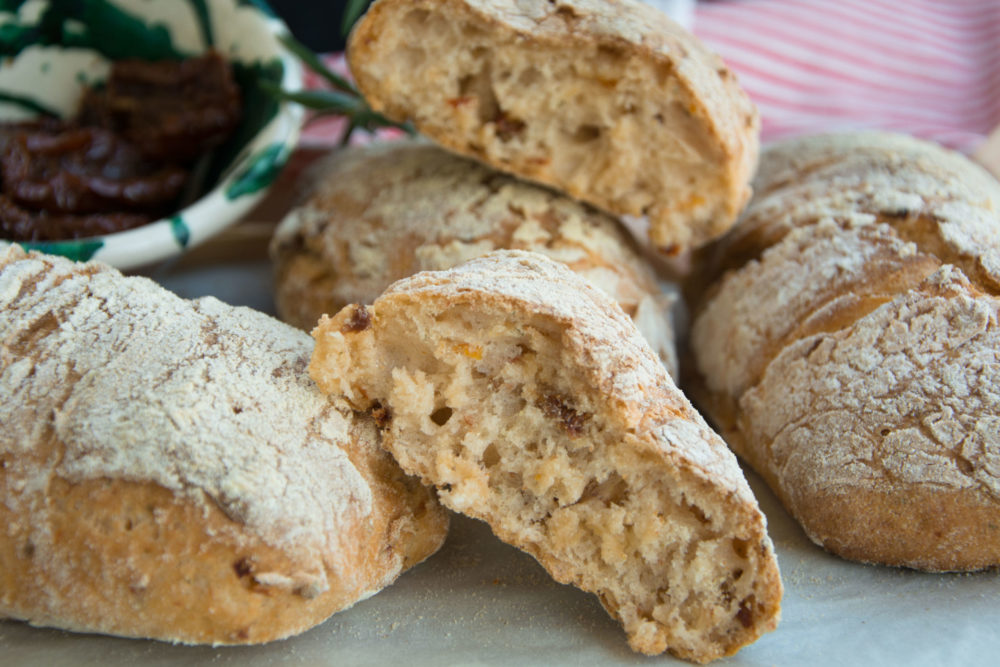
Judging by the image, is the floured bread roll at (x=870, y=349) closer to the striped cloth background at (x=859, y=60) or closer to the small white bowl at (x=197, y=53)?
the striped cloth background at (x=859, y=60)

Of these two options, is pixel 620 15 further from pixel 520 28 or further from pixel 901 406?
pixel 901 406

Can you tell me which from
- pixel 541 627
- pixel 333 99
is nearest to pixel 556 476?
pixel 541 627

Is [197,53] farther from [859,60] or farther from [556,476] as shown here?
[859,60]

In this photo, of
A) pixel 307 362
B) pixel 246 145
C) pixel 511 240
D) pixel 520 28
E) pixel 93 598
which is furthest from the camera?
pixel 246 145

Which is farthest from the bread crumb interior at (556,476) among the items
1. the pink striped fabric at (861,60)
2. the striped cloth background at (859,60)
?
the pink striped fabric at (861,60)

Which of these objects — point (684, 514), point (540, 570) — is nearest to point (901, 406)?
point (684, 514)

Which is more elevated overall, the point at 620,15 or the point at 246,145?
the point at 620,15

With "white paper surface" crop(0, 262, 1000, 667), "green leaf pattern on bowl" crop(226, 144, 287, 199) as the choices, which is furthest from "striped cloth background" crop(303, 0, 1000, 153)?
"white paper surface" crop(0, 262, 1000, 667)
